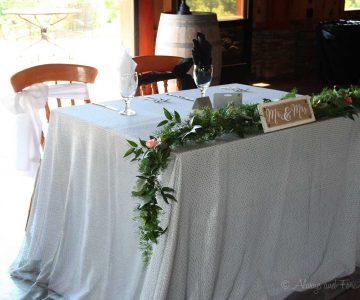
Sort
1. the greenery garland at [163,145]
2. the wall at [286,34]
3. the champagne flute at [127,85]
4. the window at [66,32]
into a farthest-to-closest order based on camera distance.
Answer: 1. the wall at [286,34]
2. the window at [66,32]
3. the champagne flute at [127,85]
4. the greenery garland at [163,145]

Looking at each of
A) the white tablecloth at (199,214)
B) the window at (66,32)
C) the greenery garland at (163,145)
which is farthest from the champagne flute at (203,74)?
the window at (66,32)

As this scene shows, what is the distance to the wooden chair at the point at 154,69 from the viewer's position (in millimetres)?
3426

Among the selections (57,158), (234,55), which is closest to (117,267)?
(57,158)

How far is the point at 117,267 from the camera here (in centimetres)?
225

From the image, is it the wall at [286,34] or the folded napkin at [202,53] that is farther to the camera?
the wall at [286,34]

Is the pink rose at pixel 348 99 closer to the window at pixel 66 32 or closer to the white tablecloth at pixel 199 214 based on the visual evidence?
the white tablecloth at pixel 199 214

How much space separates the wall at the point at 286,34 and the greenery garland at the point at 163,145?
19.9ft

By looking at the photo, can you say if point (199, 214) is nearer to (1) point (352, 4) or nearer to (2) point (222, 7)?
(2) point (222, 7)

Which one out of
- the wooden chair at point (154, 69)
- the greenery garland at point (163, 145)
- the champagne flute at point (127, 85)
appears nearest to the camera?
the greenery garland at point (163, 145)

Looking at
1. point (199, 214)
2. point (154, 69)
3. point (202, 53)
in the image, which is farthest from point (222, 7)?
point (199, 214)

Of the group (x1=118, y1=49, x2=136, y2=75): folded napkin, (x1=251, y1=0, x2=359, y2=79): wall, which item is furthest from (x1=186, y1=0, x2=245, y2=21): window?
(x1=118, y1=49, x2=136, y2=75): folded napkin

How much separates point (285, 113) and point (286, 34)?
20.9 ft

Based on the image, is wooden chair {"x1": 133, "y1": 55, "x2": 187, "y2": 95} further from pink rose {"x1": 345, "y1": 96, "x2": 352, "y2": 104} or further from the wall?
the wall

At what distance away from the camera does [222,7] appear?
748cm
